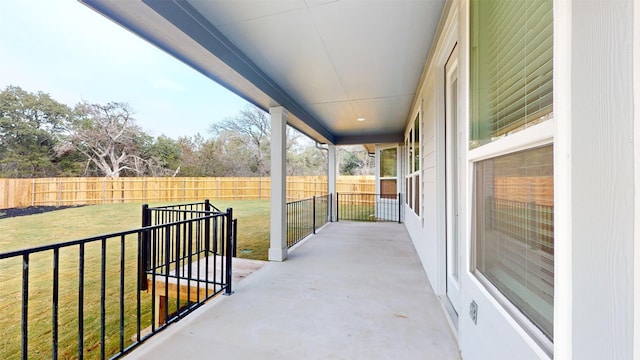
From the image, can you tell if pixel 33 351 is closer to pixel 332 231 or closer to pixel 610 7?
pixel 610 7

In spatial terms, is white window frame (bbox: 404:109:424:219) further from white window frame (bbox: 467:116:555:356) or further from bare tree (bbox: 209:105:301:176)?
bare tree (bbox: 209:105:301:176)

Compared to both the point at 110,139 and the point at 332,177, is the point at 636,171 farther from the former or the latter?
the point at 110,139

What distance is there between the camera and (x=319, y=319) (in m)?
2.19

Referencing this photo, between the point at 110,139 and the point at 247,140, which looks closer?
the point at 110,139

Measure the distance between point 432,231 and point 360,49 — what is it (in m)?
2.02

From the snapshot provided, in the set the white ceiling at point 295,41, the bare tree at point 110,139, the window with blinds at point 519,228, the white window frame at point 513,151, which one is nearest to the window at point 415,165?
the white ceiling at point 295,41

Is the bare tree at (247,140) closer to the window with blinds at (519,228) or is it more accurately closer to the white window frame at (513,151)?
the white window frame at (513,151)

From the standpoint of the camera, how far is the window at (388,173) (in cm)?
785

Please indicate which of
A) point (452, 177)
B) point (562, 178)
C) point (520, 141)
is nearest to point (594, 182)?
point (562, 178)

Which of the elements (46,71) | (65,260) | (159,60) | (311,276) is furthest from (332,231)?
(159,60)

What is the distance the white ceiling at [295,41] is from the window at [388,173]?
4.06 metres

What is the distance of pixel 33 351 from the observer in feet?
7.91

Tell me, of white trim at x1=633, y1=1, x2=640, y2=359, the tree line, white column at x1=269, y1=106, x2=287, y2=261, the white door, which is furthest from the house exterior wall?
the tree line

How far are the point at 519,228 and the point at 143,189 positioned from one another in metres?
11.7
